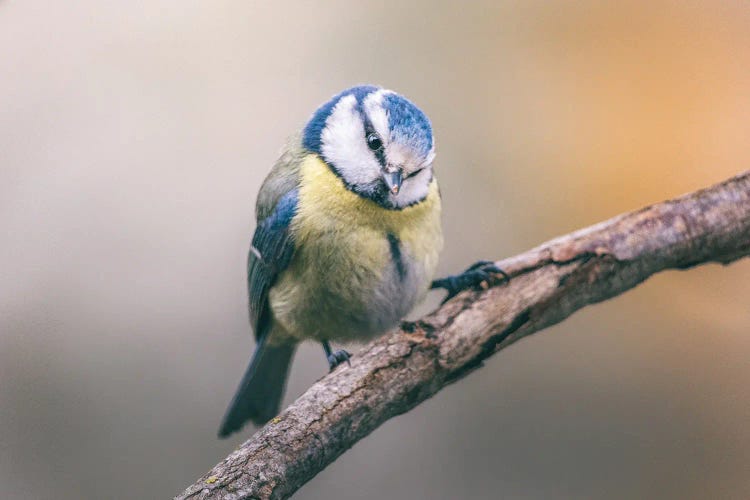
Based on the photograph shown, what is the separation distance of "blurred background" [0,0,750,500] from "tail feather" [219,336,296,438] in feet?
0.11

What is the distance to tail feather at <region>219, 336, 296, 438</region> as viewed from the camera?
139 centimetres

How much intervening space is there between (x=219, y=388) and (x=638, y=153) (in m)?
0.89

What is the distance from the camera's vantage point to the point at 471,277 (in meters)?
1.28

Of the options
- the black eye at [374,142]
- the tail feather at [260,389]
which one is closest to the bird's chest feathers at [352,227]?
the black eye at [374,142]

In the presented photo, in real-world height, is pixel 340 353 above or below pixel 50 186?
below

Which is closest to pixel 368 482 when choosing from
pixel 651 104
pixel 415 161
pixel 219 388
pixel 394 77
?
pixel 219 388

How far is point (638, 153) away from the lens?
132 cm

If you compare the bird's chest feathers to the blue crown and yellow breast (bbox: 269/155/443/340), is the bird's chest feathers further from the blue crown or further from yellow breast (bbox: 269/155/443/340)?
the blue crown

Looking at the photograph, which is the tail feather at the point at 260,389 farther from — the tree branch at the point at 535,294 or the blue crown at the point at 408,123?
the blue crown at the point at 408,123

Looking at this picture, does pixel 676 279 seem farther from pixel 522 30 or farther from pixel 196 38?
pixel 196 38

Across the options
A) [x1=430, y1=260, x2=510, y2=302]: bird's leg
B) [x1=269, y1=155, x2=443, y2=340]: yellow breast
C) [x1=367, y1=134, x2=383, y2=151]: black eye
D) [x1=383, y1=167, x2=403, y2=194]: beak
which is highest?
[x1=367, y1=134, x2=383, y2=151]: black eye

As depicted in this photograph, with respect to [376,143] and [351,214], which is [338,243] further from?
[376,143]

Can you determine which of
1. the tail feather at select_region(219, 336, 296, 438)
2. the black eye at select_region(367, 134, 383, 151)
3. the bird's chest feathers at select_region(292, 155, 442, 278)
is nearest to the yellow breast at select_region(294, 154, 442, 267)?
the bird's chest feathers at select_region(292, 155, 442, 278)

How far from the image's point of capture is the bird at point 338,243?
1.28 metres
